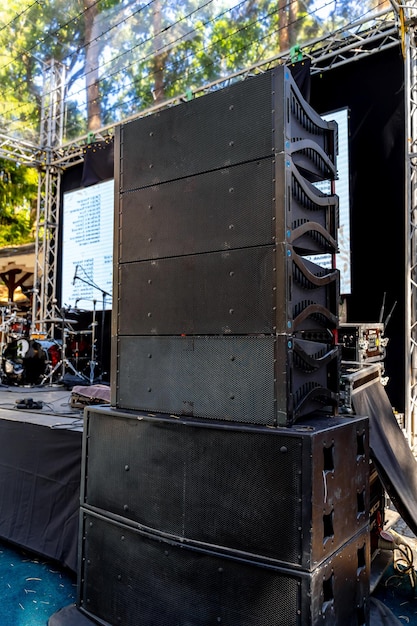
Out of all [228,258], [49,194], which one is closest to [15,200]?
[49,194]

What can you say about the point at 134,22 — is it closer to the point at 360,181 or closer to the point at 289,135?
the point at 360,181

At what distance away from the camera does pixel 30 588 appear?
2244 millimetres

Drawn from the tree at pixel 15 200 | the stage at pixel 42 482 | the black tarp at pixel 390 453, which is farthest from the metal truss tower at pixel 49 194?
the black tarp at pixel 390 453

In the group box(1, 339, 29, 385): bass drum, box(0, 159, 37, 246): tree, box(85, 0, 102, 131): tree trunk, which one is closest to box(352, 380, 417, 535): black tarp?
box(1, 339, 29, 385): bass drum

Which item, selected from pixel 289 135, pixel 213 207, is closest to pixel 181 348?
pixel 213 207

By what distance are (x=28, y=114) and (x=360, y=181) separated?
5696mm

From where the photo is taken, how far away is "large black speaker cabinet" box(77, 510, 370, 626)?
137 centimetres

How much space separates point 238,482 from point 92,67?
6.87 metres

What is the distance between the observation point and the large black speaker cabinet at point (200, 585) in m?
1.37

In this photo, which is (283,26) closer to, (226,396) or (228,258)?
(228,258)

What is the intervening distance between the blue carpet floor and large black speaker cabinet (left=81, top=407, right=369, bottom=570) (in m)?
0.61

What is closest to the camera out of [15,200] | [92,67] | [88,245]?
[92,67]

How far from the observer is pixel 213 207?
5.49ft

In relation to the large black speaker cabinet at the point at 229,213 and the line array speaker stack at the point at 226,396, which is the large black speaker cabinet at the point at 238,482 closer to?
the line array speaker stack at the point at 226,396
